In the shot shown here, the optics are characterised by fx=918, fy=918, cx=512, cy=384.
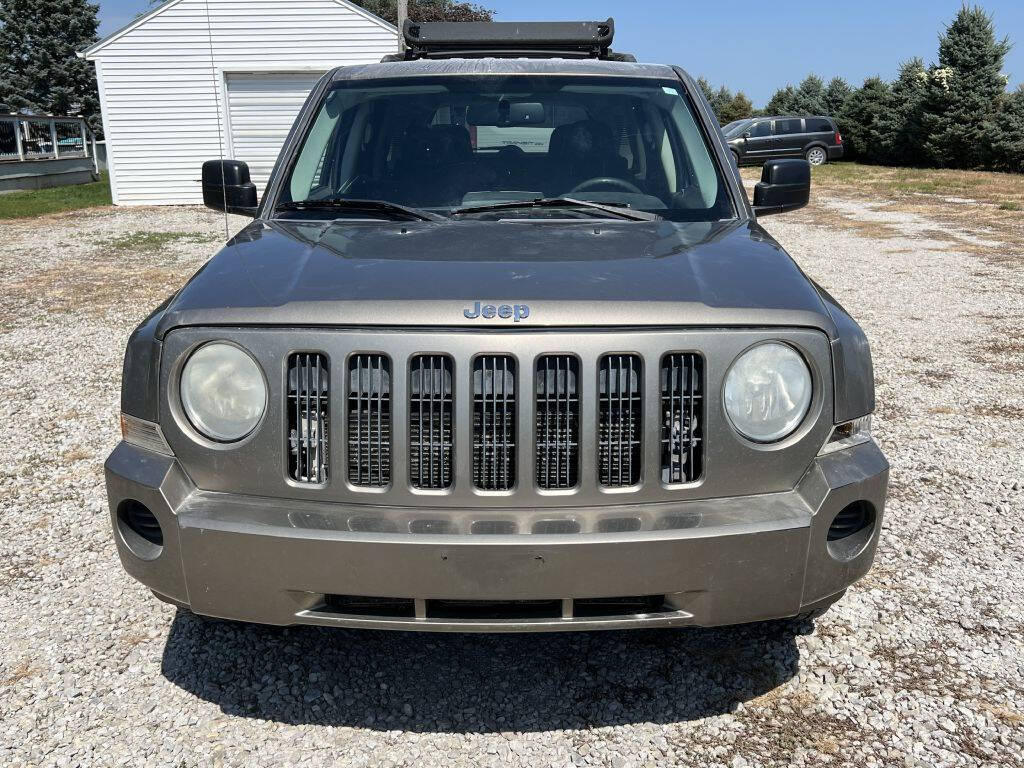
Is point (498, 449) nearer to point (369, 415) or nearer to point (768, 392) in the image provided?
point (369, 415)

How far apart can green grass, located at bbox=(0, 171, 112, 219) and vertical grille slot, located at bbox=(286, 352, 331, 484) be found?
18866mm

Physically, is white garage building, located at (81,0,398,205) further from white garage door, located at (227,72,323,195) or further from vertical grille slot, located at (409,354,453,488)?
vertical grille slot, located at (409,354,453,488)

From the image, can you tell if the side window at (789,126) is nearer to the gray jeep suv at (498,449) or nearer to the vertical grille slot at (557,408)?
the gray jeep suv at (498,449)

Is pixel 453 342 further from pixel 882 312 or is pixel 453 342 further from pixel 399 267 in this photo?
pixel 882 312

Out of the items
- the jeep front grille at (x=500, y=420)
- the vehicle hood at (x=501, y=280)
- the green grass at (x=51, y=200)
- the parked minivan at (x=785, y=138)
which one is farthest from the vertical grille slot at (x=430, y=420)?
the parked minivan at (x=785, y=138)

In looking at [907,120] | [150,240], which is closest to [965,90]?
[907,120]

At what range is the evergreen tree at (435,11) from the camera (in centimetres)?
5256

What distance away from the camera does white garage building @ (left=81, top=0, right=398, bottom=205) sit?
1933 centimetres

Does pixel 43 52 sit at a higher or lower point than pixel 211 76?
higher

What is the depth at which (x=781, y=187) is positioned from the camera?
12.9ft

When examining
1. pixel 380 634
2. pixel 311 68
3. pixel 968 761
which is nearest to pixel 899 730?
pixel 968 761

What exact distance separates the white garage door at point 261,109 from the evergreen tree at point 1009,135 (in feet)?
63.1

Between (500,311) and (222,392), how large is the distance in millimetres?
742

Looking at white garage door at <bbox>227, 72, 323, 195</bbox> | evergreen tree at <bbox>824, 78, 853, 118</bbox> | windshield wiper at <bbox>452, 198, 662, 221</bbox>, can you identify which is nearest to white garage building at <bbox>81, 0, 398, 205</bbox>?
white garage door at <bbox>227, 72, 323, 195</bbox>
